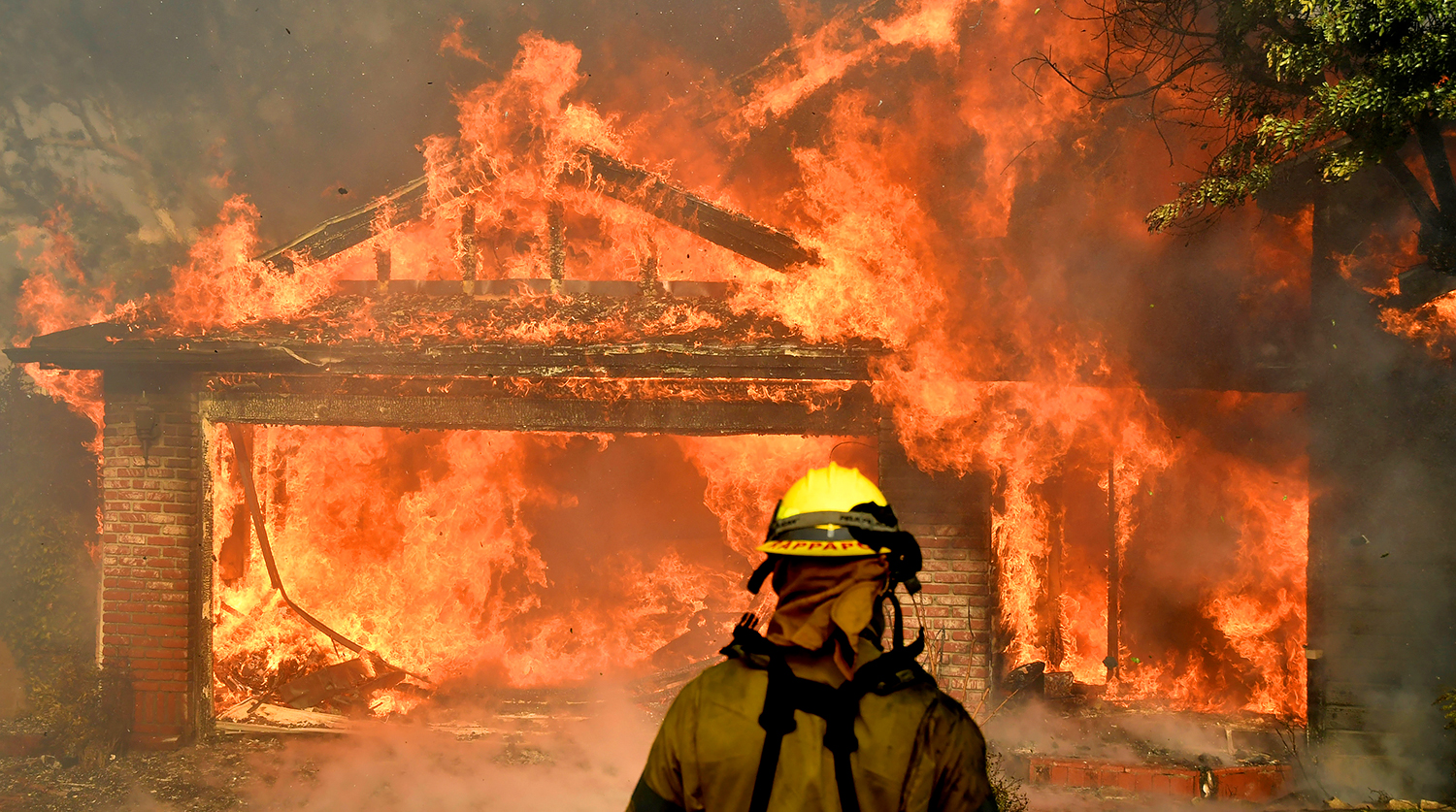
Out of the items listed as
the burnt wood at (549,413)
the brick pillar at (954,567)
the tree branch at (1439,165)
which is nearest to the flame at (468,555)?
the burnt wood at (549,413)

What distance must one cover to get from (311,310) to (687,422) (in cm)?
447

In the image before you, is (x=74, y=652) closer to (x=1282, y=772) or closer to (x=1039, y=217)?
(x=1039, y=217)

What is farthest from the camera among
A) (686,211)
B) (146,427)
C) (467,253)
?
(467,253)

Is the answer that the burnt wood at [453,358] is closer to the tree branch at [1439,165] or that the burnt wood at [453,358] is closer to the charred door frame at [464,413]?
the charred door frame at [464,413]

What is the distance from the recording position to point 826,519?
5.93ft

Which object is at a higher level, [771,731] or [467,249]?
[467,249]

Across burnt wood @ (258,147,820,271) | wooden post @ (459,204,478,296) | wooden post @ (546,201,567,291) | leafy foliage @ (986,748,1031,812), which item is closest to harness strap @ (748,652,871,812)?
leafy foliage @ (986,748,1031,812)

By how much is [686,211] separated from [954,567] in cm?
489

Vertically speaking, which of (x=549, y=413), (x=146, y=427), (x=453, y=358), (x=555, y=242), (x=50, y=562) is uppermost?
(x=555, y=242)

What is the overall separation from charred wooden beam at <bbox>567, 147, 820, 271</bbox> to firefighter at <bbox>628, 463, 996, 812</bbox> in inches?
267

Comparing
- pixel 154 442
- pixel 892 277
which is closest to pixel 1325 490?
pixel 892 277

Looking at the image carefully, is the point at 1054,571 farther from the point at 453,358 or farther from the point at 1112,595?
the point at 453,358

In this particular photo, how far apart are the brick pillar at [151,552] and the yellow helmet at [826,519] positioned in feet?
28.0

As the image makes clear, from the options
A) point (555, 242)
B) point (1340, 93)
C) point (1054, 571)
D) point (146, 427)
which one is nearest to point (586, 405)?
point (555, 242)
